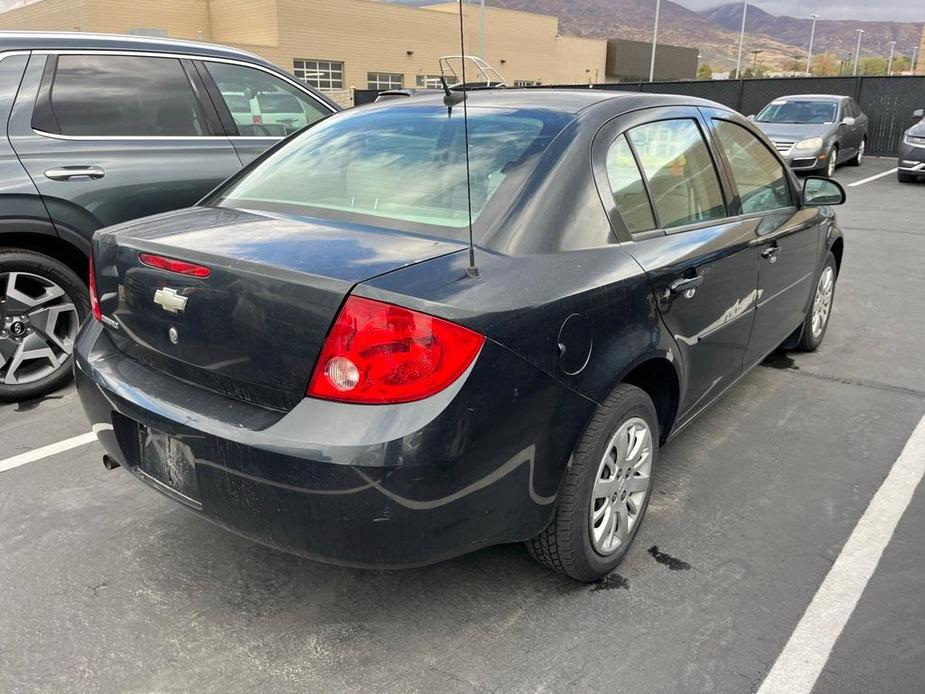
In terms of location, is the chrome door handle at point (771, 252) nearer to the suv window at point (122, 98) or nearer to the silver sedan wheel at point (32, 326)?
the suv window at point (122, 98)

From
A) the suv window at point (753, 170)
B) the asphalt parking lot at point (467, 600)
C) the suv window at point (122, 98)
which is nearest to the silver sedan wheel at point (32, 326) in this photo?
the asphalt parking lot at point (467, 600)

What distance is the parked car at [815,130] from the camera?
1378 cm

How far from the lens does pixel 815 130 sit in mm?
14398

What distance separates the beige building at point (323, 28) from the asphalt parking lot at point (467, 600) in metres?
34.7

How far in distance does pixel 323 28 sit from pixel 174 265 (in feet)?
153

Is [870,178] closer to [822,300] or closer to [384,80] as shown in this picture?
[822,300]

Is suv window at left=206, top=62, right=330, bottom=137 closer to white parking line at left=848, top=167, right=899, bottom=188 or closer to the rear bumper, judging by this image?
the rear bumper

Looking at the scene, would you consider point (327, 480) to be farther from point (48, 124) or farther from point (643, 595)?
point (48, 124)

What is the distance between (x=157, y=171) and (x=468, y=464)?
3231 mm

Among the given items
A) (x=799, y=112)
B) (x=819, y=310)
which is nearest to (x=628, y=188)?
(x=819, y=310)

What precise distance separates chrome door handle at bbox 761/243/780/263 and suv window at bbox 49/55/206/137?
3336 millimetres

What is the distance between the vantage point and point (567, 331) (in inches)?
89.3

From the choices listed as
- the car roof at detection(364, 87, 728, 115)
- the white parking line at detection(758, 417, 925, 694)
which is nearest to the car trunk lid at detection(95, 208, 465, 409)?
the car roof at detection(364, 87, 728, 115)

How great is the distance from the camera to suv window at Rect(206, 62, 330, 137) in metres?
4.91
